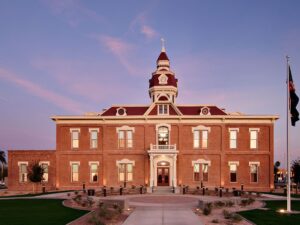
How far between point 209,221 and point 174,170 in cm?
2327

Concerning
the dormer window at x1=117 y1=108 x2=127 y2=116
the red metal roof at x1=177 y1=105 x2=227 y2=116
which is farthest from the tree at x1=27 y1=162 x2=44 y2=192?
the red metal roof at x1=177 y1=105 x2=227 y2=116

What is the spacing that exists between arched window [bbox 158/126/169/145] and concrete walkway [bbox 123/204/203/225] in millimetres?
19982

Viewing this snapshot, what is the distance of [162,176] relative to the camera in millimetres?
42812

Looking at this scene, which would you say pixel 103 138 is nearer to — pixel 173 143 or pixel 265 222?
pixel 173 143

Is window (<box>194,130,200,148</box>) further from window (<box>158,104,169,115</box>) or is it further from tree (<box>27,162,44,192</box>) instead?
tree (<box>27,162,44,192</box>)

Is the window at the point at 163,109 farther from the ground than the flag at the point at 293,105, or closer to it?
farther from the ground

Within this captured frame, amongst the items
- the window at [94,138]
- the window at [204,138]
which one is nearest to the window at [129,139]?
the window at [94,138]

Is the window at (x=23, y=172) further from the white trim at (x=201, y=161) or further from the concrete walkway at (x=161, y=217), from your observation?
the concrete walkway at (x=161, y=217)

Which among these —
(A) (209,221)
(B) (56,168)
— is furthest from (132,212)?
(B) (56,168)

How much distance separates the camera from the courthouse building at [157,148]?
42.9 m

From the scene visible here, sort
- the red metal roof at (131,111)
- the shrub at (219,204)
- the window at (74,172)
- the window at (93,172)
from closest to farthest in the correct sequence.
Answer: the shrub at (219,204)
the window at (93,172)
the window at (74,172)
the red metal roof at (131,111)

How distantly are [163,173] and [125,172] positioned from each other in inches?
209

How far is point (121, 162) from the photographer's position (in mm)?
43500

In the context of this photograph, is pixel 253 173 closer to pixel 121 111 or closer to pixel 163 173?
pixel 163 173
